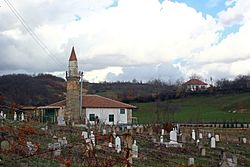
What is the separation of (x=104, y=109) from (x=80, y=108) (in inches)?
168

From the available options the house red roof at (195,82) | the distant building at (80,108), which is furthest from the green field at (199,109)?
the house red roof at (195,82)

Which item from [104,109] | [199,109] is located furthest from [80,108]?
[199,109]

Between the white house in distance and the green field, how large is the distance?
5891 mm

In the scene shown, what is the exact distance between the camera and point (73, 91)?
51.7m

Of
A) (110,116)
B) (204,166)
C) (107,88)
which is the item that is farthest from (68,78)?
(107,88)

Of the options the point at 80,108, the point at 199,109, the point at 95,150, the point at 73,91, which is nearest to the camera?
the point at 95,150

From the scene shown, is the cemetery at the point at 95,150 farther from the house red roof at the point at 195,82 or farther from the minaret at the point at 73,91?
the house red roof at the point at 195,82

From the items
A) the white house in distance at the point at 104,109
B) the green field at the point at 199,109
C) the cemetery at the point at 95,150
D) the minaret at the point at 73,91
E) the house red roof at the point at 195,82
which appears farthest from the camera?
the house red roof at the point at 195,82

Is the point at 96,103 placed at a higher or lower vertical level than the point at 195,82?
lower

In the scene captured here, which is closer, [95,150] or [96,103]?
[95,150]

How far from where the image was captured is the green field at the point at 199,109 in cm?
6450

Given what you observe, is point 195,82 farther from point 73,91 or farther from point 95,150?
point 95,150

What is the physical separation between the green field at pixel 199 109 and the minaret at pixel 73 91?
13.1 meters

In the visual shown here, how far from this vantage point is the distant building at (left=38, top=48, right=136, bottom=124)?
5134cm
